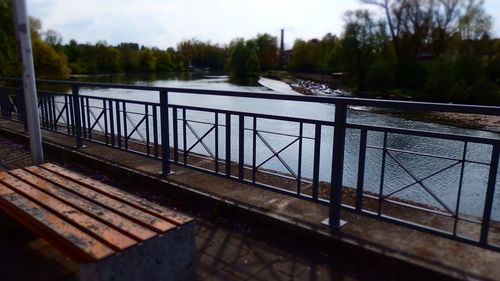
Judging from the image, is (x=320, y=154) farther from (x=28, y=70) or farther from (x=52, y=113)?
(x=52, y=113)

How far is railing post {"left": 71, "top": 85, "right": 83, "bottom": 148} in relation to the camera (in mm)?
5441

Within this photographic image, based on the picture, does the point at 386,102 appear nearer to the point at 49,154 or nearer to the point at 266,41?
the point at 49,154

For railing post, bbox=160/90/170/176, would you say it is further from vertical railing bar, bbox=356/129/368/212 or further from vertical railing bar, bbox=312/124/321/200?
vertical railing bar, bbox=356/129/368/212

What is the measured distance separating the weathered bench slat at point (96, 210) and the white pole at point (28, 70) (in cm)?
97

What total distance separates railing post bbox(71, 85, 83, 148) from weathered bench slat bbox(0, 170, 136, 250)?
2.65 meters

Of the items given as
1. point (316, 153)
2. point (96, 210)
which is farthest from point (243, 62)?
point (96, 210)

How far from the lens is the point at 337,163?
9.13 ft

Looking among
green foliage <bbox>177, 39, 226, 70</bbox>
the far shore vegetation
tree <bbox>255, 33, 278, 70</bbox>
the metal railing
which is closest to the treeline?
the far shore vegetation

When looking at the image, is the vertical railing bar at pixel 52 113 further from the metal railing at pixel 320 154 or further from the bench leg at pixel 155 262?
the bench leg at pixel 155 262

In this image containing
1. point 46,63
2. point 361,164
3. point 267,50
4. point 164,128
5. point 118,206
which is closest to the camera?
point 118,206

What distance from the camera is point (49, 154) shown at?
19.4ft

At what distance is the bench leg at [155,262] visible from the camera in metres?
1.85

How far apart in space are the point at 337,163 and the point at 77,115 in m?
4.22

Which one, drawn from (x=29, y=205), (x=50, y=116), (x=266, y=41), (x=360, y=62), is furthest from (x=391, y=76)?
Result: (x=266, y=41)
